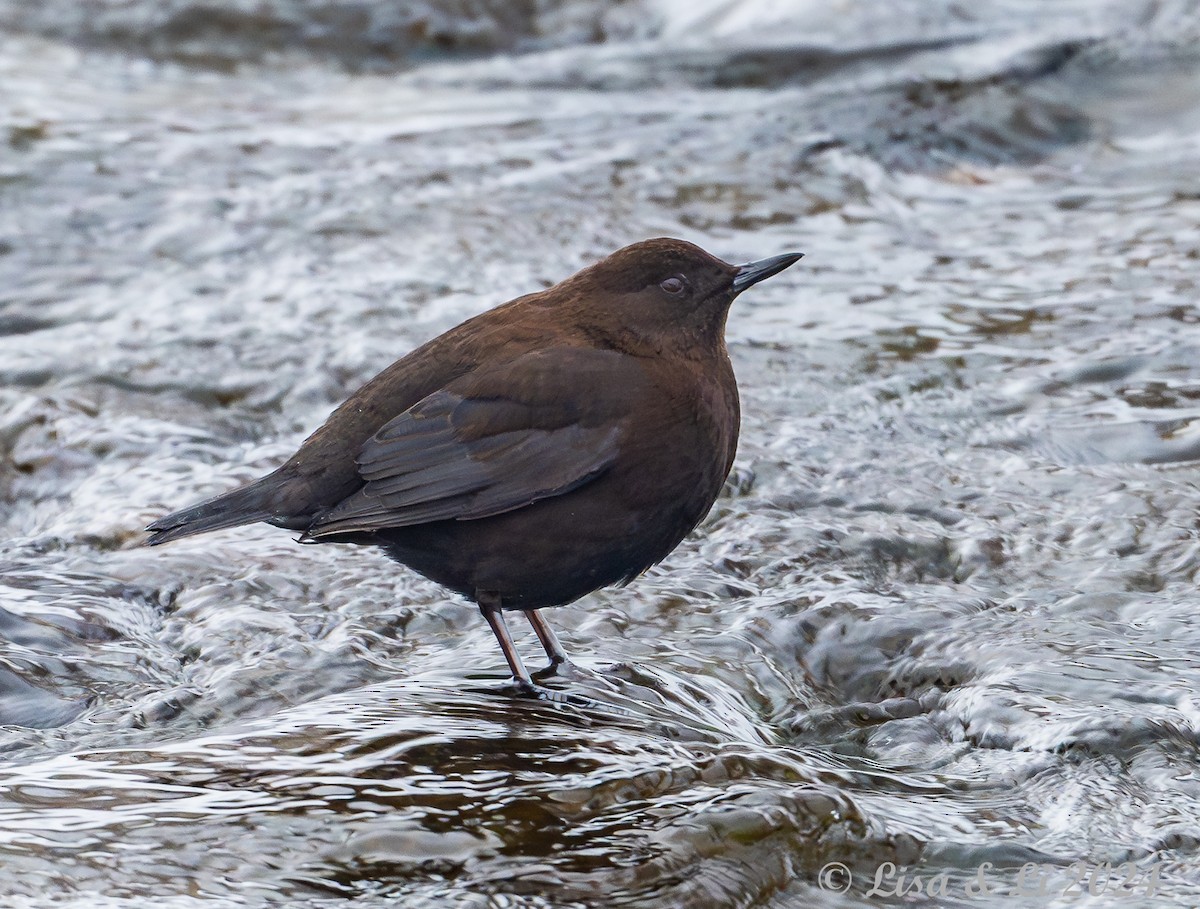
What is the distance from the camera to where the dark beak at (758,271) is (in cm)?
374

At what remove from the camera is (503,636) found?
12.0 ft

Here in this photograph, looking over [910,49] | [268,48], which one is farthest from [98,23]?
[910,49]

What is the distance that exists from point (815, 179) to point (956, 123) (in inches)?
49.5

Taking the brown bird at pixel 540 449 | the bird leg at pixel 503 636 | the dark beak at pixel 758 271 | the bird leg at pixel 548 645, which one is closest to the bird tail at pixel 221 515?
the brown bird at pixel 540 449

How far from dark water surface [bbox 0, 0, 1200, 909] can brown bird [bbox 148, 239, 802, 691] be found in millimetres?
333

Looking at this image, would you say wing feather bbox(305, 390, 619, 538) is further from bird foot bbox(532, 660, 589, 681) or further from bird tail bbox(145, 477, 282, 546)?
bird foot bbox(532, 660, 589, 681)

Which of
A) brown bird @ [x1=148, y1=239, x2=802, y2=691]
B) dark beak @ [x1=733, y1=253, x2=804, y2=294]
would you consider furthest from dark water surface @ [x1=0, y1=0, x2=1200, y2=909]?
dark beak @ [x1=733, y1=253, x2=804, y2=294]

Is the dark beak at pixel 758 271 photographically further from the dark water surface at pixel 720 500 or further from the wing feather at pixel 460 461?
the dark water surface at pixel 720 500

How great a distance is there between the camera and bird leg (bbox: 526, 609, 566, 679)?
3768 mm

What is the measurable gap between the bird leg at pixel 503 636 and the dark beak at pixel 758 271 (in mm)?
953

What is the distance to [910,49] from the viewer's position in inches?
380

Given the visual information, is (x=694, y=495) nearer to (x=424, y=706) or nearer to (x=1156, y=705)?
(x=424, y=706)

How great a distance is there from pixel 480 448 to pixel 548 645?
548mm

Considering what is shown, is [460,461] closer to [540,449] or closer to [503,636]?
[540,449]
